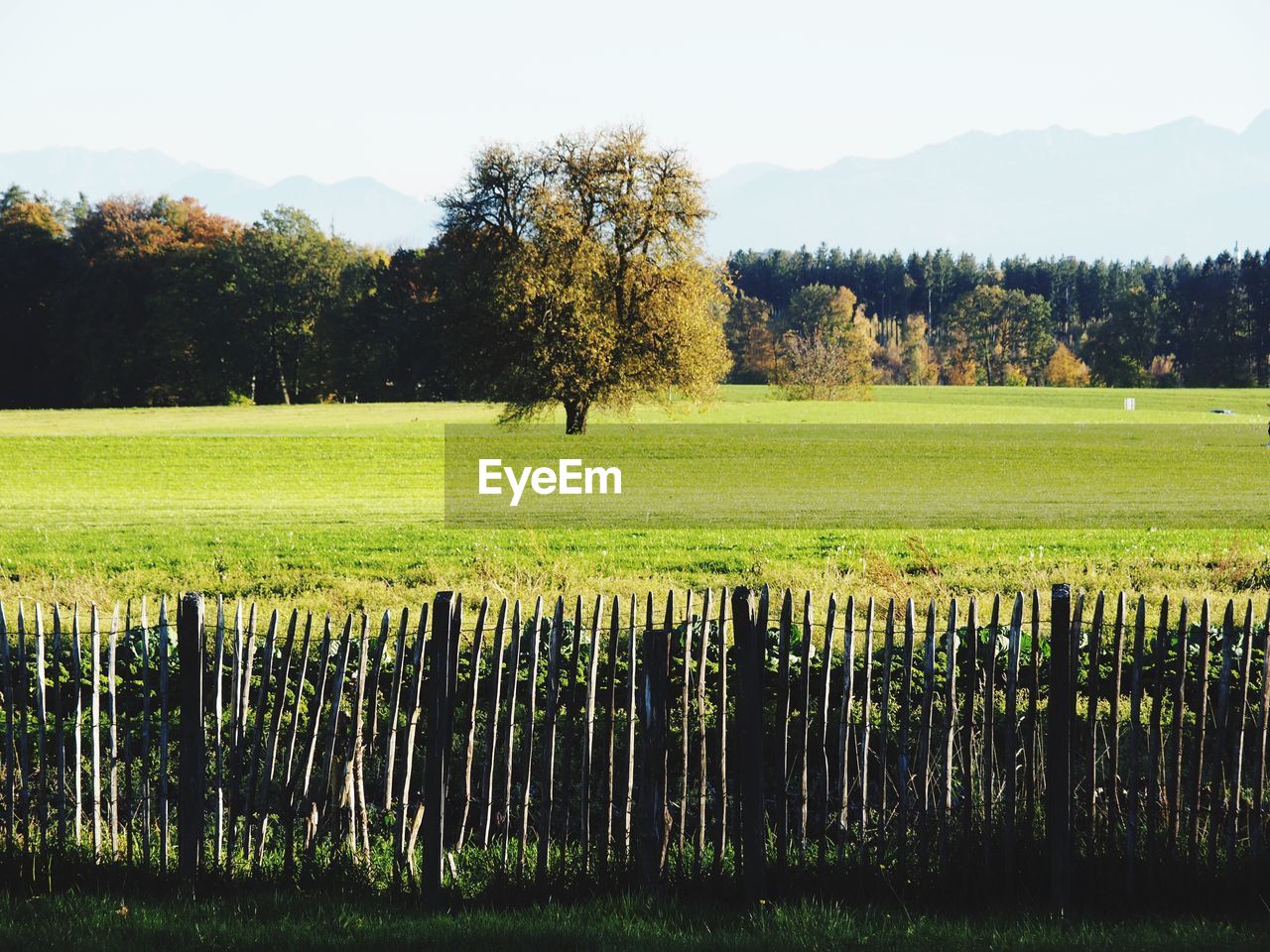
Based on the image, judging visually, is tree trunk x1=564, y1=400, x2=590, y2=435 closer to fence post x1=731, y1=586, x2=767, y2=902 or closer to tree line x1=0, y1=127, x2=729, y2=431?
tree line x1=0, y1=127, x2=729, y2=431

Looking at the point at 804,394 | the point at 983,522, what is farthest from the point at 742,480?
the point at 804,394

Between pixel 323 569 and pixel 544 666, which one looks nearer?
pixel 544 666

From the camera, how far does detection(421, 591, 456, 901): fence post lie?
22.4 ft

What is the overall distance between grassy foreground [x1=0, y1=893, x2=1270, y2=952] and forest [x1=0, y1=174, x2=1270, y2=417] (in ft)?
146

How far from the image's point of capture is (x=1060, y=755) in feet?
21.9

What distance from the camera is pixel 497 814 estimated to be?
8.27 meters

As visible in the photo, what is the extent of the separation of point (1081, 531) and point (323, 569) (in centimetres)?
1446

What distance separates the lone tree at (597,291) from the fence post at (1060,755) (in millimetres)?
43965

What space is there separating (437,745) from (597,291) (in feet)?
150

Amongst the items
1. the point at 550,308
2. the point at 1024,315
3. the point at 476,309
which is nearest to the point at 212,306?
the point at 476,309

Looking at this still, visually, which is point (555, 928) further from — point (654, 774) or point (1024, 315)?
point (1024, 315)

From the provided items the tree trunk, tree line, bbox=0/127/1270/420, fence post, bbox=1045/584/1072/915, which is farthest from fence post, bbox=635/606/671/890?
the tree trunk

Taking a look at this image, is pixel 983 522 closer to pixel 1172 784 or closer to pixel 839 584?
pixel 839 584

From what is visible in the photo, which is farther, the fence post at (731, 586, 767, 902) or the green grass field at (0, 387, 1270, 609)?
the green grass field at (0, 387, 1270, 609)
